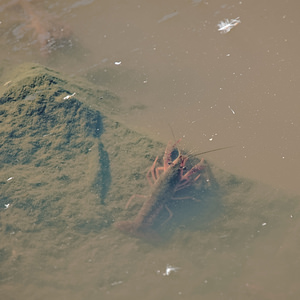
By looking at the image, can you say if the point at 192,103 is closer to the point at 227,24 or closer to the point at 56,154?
the point at 227,24

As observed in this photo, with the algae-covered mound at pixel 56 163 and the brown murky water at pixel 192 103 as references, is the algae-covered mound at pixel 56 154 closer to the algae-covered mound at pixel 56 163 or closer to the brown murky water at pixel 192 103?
the algae-covered mound at pixel 56 163

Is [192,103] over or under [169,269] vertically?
over

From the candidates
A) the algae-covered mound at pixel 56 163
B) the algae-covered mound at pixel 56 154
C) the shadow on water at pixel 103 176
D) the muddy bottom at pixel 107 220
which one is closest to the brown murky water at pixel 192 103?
the muddy bottom at pixel 107 220

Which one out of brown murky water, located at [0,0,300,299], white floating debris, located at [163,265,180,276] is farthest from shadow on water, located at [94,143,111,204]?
white floating debris, located at [163,265,180,276]

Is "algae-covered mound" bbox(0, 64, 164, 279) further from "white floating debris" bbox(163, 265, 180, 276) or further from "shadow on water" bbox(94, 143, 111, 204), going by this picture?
"white floating debris" bbox(163, 265, 180, 276)

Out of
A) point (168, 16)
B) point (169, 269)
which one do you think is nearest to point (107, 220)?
point (169, 269)

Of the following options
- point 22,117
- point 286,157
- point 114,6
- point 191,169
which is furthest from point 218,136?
point 114,6
